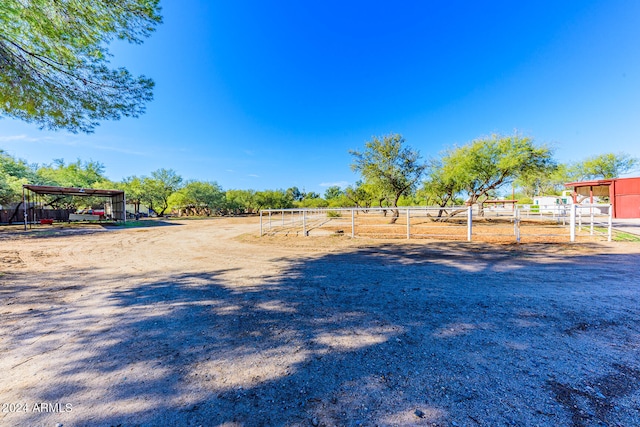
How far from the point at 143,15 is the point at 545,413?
7.70 m

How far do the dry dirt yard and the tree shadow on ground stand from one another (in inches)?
0.5

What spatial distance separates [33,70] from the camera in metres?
4.36

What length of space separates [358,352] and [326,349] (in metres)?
0.29

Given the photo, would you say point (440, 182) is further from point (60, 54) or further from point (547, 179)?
point (60, 54)

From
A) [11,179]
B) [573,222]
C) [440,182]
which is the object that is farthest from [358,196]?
[11,179]

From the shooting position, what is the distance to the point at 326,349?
2.17 metres

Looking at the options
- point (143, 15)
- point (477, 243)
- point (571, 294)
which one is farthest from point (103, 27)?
point (477, 243)

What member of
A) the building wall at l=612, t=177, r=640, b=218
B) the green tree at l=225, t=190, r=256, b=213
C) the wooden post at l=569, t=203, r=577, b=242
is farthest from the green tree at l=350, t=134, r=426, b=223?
the green tree at l=225, t=190, r=256, b=213

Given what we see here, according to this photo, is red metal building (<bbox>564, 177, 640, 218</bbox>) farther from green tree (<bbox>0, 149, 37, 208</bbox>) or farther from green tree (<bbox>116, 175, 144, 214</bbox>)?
green tree (<bbox>116, 175, 144, 214</bbox>)

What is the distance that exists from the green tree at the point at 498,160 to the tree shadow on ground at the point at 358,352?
1218 cm

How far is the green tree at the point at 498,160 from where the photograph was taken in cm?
1396

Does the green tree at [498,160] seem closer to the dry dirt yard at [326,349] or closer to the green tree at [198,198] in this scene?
the dry dirt yard at [326,349]

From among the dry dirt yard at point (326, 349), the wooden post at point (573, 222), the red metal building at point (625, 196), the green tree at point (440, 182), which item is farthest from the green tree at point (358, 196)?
the dry dirt yard at point (326, 349)

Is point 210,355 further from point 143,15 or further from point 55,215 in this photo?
point 55,215
